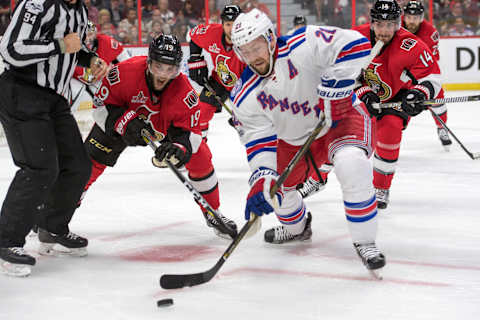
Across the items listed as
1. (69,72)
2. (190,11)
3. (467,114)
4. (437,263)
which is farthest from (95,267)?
(190,11)

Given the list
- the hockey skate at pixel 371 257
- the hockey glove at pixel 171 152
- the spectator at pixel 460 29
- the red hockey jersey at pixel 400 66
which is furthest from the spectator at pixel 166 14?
the hockey skate at pixel 371 257

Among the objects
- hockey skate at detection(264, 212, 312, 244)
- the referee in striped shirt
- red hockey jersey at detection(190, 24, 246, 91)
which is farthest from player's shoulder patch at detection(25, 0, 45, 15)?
red hockey jersey at detection(190, 24, 246, 91)

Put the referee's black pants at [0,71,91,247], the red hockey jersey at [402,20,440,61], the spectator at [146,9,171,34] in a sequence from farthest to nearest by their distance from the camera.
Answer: the spectator at [146,9,171,34] < the red hockey jersey at [402,20,440,61] < the referee's black pants at [0,71,91,247]

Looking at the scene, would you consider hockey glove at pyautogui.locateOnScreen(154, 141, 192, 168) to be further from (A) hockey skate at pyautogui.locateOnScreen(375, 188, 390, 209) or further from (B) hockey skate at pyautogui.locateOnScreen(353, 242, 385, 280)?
(A) hockey skate at pyautogui.locateOnScreen(375, 188, 390, 209)

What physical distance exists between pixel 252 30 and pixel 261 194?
1.76ft

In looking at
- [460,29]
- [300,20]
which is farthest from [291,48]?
[460,29]

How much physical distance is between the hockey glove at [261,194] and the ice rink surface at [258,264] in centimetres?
26

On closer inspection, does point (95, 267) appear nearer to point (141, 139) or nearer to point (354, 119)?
point (141, 139)

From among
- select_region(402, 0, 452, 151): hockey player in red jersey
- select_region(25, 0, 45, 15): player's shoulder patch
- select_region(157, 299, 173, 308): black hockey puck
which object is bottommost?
select_region(157, 299, 173, 308): black hockey puck

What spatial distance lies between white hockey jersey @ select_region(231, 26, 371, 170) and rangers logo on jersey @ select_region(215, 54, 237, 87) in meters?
1.83

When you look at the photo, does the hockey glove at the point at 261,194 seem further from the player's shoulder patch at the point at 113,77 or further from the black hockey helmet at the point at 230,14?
the black hockey helmet at the point at 230,14

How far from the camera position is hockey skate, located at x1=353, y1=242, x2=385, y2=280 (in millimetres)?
2240

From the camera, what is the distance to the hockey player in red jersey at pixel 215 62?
4.23m

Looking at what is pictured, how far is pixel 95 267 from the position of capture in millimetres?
2514
